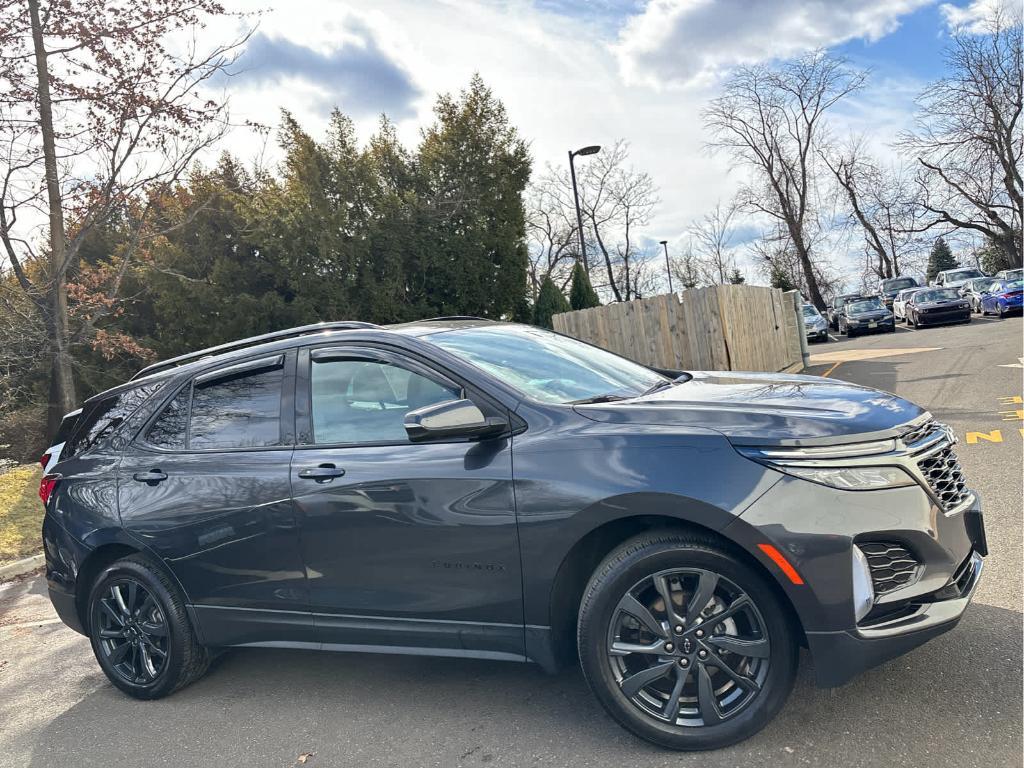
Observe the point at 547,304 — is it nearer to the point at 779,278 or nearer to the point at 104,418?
the point at 104,418

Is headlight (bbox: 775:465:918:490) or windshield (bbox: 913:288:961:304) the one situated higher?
windshield (bbox: 913:288:961:304)

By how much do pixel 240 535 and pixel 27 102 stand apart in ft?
34.9

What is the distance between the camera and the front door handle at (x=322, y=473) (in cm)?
349

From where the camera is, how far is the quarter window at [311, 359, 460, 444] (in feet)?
11.5

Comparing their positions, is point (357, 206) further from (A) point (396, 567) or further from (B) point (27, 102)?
(A) point (396, 567)

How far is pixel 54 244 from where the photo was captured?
38.5 feet

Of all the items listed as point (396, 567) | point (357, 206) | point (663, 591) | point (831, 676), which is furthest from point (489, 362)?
point (357, 206)

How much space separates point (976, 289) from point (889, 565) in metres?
35.5

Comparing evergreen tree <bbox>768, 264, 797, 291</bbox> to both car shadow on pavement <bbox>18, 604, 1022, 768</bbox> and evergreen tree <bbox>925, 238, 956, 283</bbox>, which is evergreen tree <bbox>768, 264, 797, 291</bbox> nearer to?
evergreen tree <bbox>925, 238, 956, 283</bbox>

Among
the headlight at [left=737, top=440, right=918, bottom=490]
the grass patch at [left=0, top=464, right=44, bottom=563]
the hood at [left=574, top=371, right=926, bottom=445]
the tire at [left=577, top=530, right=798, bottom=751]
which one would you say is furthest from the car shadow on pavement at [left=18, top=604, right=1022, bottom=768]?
the grass patch at [left=0, top=464, right=44, bottom=563]

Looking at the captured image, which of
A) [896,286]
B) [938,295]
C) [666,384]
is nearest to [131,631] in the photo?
[666,384]

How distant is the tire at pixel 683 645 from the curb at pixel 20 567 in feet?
22.8

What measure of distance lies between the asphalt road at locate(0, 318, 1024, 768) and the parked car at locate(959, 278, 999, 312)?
30.9 m

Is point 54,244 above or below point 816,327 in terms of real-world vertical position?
above
